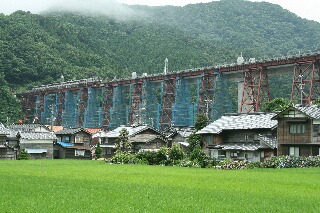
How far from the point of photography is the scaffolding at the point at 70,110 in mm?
108812

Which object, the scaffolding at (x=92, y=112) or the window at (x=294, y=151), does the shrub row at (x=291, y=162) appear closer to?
the window at (x=294, y=151)

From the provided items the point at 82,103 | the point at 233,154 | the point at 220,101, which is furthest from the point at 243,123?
the point at 82,103

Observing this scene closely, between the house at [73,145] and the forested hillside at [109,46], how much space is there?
43163 millimetres

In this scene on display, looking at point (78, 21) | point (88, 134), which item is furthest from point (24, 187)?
point (78, 21)

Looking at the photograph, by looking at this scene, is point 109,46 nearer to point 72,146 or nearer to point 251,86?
point 72,146

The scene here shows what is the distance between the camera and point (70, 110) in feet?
365

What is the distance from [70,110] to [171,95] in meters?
29.2

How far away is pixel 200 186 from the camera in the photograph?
2425 centimetres

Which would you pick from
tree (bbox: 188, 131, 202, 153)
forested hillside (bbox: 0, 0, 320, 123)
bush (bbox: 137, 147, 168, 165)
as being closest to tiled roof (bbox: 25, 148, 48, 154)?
bush (bbox: 137, 147, 168, 165)

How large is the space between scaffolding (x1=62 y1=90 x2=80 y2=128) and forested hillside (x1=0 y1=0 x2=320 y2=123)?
48.2 ft

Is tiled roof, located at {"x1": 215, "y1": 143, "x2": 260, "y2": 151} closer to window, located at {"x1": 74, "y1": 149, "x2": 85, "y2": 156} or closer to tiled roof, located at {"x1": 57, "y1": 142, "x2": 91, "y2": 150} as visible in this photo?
window, located at {"x1": 74, "y1": 149, "x2": 85, "y2": 156}

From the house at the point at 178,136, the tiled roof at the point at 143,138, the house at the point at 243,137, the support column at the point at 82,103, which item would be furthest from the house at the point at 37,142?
the support column at the point at 82,103

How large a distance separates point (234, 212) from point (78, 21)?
17943 centimetres

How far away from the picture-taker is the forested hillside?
134 m
